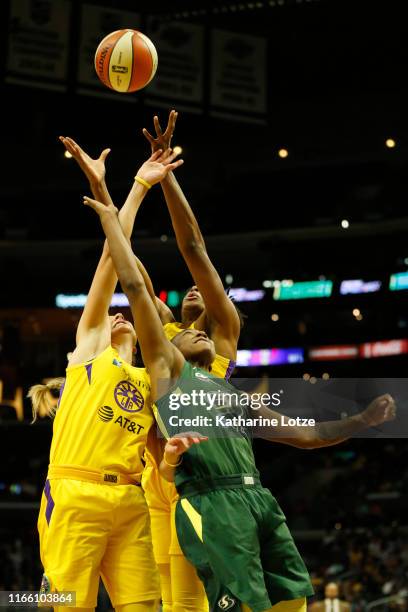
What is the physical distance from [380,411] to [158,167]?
1.84m

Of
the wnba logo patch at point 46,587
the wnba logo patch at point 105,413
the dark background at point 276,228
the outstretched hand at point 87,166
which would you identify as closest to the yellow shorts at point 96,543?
the wnba logo patch at point 46,587

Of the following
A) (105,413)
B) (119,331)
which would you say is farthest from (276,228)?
(105,413)

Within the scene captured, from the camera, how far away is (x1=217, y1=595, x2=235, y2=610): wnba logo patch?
3.78 metres

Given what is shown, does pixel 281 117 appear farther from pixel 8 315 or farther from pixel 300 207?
pixel 8 315

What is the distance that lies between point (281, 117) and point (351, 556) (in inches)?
375

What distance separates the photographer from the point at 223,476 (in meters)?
4.03

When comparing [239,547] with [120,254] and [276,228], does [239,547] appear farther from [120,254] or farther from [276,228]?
[276,228]

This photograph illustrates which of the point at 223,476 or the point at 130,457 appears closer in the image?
the point at 223,476

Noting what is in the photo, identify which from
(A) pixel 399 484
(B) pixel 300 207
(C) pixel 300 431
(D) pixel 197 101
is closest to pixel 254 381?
(C) pixel 300 431

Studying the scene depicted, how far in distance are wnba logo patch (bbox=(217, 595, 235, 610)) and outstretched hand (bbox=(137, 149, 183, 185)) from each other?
2.30 metres

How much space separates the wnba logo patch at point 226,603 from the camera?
3777 millimetres

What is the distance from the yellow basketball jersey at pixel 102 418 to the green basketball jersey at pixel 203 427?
392mm

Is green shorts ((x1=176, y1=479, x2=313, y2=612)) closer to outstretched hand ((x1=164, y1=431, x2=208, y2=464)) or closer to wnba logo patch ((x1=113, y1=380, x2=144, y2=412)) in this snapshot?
outstretched hand ((x1=164, y1=431, x2=208, y2=464))

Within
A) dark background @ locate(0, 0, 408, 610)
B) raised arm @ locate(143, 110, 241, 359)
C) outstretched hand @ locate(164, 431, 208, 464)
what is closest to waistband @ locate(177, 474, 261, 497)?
outstretched hand @ locate(164, 431, 208, 464)
